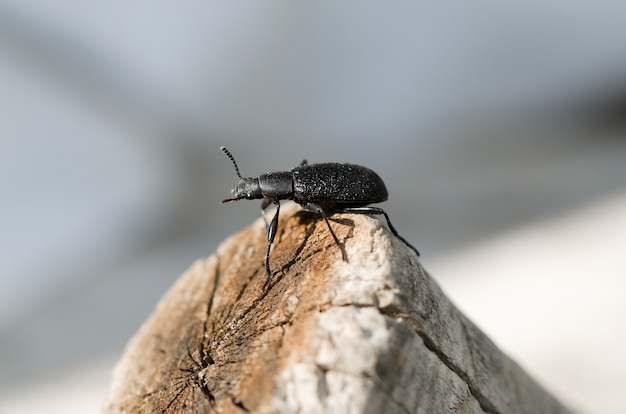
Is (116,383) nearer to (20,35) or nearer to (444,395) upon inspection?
(444,395)

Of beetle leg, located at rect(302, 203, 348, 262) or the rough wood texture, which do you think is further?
beetle leg, located at rect(302, 203, 348, 262)

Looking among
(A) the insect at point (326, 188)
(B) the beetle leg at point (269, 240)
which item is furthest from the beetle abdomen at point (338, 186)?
(B) the beetle leg at point (269, 240)

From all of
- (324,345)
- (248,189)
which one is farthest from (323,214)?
(248,189)

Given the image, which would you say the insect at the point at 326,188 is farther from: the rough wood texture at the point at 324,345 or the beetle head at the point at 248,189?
the rough wood texture at the point at 324,345

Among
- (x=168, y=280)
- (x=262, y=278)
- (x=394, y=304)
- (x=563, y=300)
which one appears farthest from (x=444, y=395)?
(x=168, y=280)

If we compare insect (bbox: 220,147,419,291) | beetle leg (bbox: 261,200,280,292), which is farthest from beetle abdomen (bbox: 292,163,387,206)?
beetle leg (bbox: 261,200,280,292)

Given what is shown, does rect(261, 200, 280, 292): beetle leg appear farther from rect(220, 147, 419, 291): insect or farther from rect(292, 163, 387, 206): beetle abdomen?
rect(292, 163, 387, 206): beetle abdomen

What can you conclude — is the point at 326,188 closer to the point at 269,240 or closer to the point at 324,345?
the point at 269,240
